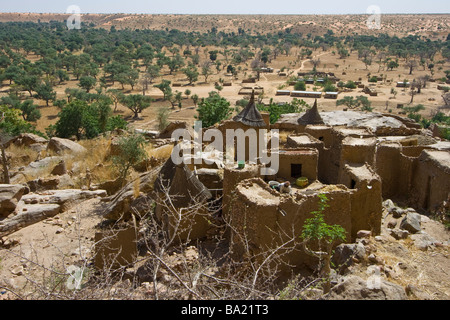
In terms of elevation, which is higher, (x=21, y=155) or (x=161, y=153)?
(x=161, y=153)

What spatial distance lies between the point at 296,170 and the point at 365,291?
5.41m

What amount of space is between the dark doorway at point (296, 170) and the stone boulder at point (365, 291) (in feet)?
16.7

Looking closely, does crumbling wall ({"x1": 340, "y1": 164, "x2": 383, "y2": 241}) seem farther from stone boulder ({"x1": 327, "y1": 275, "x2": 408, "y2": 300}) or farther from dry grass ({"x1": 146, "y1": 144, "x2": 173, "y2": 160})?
dry grass ({"x1": 146, "y1": 144, "x2": 173, "y2": 160})

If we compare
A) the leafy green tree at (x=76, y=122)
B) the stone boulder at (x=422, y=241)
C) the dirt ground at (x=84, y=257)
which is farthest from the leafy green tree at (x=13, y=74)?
the stone boulder at (x=422, y=241)

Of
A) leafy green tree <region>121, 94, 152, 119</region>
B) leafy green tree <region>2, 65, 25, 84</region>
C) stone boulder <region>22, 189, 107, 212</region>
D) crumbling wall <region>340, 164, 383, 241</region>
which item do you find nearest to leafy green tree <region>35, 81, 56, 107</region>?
leafy green tree <region>2, 65, 25, 84</region>

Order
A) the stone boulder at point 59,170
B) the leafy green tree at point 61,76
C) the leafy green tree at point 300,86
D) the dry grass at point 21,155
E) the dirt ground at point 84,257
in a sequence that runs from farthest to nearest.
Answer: the leafy green tree at point 61,76 < the leafy green tree at point 300,86 < the dry grass at point 21,155 < the stone boulder at point 59,170 < the dirt ground at point 84,257

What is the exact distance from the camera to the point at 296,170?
9938mm

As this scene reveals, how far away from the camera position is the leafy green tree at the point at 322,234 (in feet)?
19.0

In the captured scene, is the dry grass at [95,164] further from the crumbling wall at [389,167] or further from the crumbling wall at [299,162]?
the crumbling wall at [389,167]

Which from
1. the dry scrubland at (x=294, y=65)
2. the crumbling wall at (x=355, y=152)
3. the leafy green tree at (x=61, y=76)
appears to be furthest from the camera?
the leafy green tree at (x=61, y=76)

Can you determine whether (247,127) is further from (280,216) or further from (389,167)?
(280,216)

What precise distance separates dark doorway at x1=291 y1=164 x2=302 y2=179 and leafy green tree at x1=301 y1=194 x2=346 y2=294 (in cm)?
268

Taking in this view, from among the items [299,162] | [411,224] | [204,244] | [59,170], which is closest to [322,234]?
[204,244]
